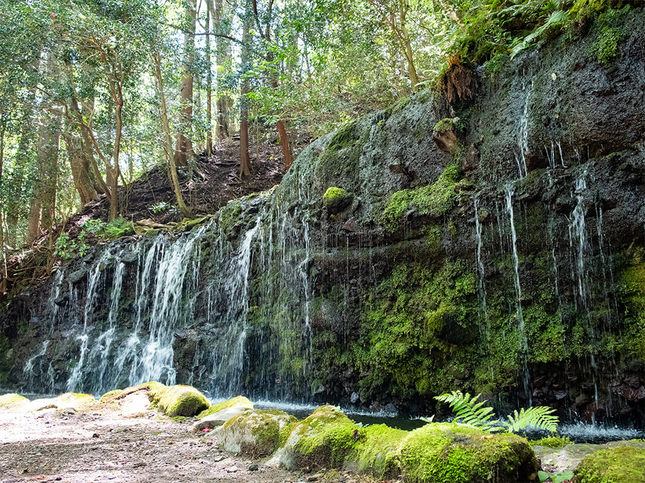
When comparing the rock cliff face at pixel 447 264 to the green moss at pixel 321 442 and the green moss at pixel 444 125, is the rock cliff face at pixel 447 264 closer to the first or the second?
the green moss at pixel 444 125

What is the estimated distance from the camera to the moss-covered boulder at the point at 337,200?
349 inches

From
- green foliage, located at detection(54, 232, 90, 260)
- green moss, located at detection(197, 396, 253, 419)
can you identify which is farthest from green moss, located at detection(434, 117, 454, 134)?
green foliage, located at detection(54, 232, 90, 260)

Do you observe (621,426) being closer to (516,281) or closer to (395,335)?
(516,281)

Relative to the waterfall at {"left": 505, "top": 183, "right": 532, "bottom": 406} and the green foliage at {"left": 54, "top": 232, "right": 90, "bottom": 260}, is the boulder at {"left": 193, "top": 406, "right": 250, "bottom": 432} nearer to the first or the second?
the waterfall at {"left": 505, "top": 183, "right": 532, "bottom": 406}

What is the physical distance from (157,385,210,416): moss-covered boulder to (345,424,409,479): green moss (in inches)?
141

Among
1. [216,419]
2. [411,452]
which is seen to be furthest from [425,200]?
[411,452]

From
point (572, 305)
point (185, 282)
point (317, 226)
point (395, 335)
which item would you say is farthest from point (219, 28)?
point (572, 305)

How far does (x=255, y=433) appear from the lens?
154 inches

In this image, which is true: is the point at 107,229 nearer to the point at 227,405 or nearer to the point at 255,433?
the point at 227,405

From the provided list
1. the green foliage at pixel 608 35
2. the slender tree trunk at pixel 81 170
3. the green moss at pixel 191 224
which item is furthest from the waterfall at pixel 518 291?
the slender tree trunk at pixel 81 170

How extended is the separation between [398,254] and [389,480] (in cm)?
540

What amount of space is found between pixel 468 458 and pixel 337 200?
270 inches

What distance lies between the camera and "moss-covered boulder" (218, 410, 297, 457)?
3.79 metres

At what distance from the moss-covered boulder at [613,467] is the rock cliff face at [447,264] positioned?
386 cm
